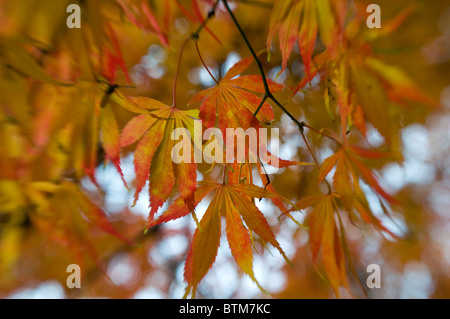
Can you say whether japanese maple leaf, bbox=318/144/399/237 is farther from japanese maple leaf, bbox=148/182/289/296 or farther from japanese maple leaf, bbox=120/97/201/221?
japanese maple leaf, bbox=120/97/201/221

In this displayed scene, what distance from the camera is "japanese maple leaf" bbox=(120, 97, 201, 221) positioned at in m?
0.46

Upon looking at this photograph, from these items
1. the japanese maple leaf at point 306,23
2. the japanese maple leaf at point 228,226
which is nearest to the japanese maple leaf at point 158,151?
the japanese maple leaf at point 228,226

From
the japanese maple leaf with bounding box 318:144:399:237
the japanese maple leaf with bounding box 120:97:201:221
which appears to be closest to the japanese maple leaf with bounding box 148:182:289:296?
the japanese maple leaf with bounding box 120:97:201:221

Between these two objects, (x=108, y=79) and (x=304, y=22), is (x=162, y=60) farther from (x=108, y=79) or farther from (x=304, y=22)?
(x=304, y=22)

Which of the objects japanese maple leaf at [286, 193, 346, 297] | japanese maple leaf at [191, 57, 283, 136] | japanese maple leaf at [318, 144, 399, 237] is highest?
japanese maple leaf at [191, 57, 283, 136]

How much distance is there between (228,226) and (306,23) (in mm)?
366

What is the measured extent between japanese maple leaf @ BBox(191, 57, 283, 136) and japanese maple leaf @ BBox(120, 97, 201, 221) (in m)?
0.04

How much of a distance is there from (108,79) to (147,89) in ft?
2.63

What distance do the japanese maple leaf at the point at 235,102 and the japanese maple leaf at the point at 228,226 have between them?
0.11m

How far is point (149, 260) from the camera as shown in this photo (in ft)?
6.40

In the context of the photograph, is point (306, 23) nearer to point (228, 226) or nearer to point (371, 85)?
point (371, 85)

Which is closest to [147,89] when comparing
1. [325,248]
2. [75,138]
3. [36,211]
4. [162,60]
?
[162,60]

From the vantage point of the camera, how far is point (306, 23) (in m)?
0.46

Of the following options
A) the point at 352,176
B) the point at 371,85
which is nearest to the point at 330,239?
the point at 352,176
